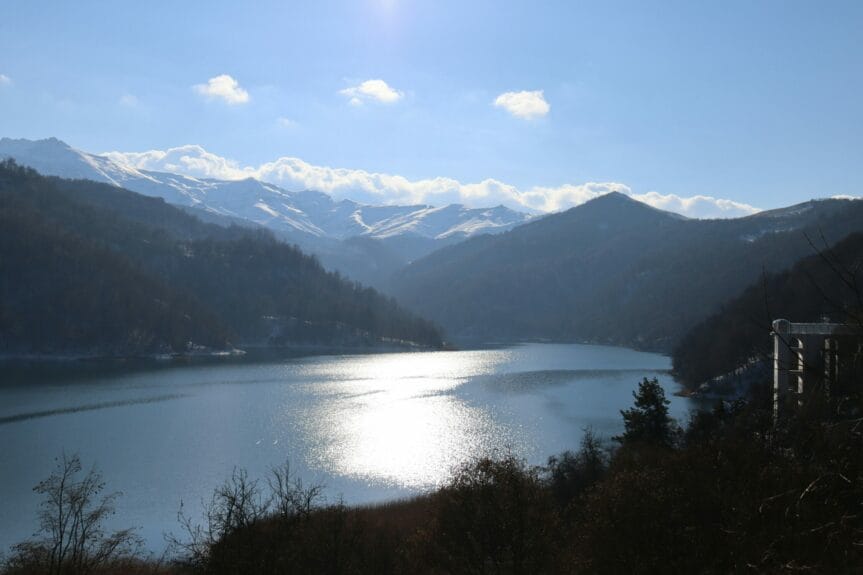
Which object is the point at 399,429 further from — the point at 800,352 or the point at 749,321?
the point at 749,321

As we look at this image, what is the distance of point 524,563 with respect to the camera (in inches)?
842

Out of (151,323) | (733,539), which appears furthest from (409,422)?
(151,323)

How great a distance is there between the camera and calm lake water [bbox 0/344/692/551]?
162 feet

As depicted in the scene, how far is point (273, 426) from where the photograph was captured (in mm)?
71750

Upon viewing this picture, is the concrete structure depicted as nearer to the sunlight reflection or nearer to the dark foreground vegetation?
the dark foreground vegetation

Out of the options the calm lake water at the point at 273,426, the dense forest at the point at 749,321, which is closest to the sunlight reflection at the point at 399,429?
the calm lake water at the point at 273,426

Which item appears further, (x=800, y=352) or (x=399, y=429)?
(x=399, y=429)

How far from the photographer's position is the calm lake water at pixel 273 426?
4934 cm

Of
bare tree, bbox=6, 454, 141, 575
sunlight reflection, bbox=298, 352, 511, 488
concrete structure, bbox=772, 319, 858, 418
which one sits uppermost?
concrete structure, bbox=772, 319, 858, 418

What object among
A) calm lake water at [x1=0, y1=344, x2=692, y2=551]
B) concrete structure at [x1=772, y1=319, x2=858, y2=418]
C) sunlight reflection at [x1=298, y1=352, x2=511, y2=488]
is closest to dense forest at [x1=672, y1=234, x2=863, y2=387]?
calm lake water at [x1=0, y1=344, x2=692, y2=551]

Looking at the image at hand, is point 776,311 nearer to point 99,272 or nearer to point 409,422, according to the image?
point 409,422

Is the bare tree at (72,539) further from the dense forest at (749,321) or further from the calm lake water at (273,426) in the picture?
the dense forest at (749,321)

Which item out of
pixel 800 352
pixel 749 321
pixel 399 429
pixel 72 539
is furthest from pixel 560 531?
pixel 749 321

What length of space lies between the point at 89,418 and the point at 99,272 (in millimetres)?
126446
